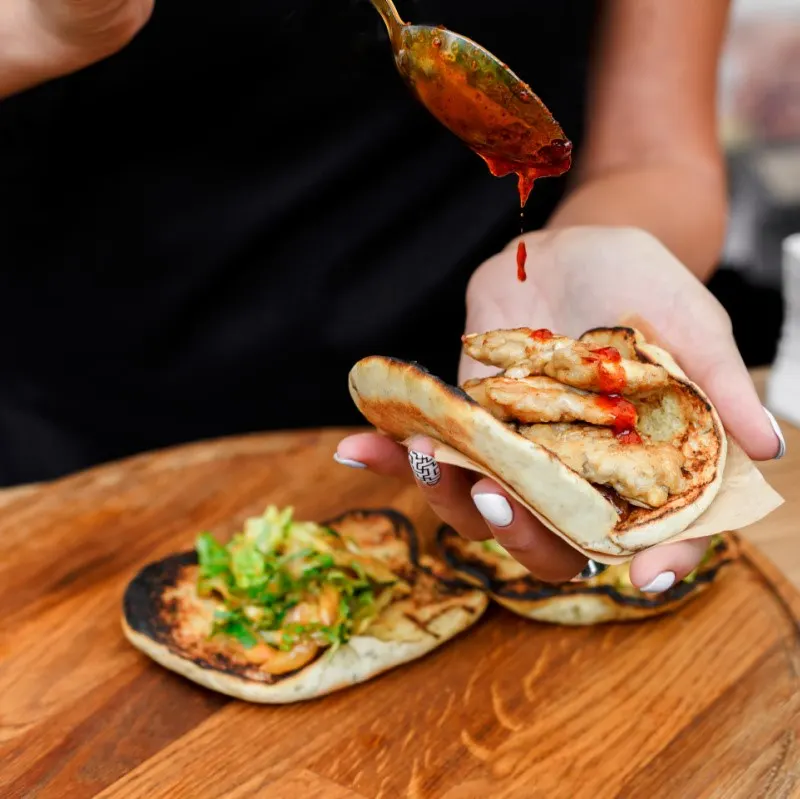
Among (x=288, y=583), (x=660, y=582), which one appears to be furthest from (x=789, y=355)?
(x=288, y=583)

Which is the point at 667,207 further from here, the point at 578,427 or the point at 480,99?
the point at 480,99

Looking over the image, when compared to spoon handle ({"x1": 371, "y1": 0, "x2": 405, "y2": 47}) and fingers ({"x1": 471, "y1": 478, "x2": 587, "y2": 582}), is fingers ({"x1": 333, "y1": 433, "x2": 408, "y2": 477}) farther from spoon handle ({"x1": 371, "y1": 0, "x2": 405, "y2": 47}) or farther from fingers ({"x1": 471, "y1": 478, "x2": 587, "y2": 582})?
spoon handle ({"x1": 371, "y1": 0, "x2": 405, "y2": 47})

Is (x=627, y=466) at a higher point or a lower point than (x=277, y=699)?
higher

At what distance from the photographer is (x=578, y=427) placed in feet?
6.98

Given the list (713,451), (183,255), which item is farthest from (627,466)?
(183,255)

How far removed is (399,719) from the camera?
7.55 ft

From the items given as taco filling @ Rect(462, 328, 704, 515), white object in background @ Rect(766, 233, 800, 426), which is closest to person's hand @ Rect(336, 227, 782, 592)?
taco filling @ Rect(462, 328, 704, 515)

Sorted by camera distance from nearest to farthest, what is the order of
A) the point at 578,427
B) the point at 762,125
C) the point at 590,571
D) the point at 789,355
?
the point at 578,427 < the point at 590,571 < the point at 789,355 < the point at 762,125

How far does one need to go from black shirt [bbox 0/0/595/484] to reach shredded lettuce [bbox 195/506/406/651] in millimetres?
945

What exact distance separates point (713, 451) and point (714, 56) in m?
1.83

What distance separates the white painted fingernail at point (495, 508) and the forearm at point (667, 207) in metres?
1.44

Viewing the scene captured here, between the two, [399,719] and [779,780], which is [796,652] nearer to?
[779,780]

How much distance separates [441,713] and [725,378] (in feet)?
3.14

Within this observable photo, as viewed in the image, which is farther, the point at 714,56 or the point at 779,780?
the point at 714,56
